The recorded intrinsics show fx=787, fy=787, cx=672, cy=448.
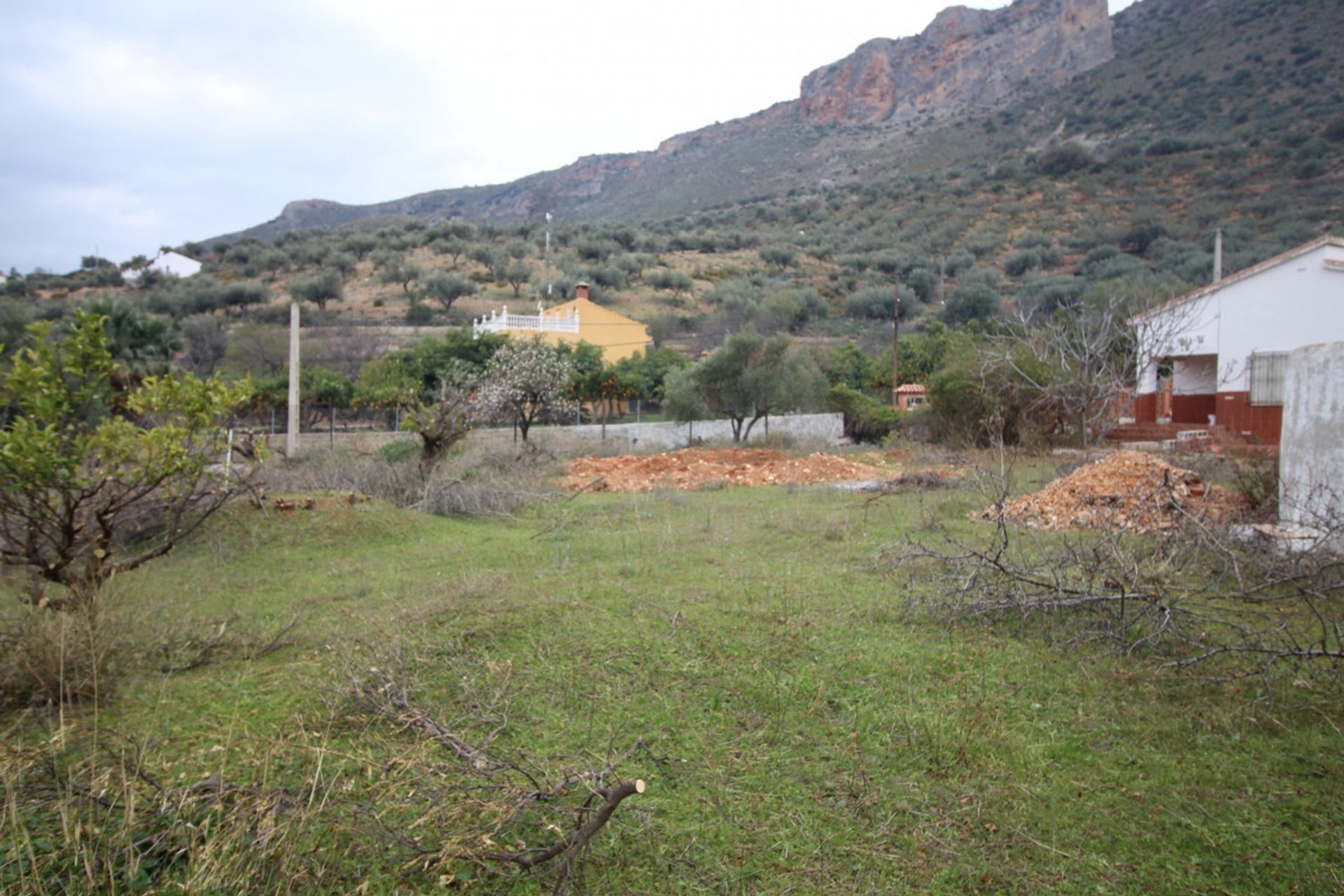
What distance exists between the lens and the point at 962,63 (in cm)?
7350

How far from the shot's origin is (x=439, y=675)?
4.45 metres

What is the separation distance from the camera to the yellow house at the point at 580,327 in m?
31.8

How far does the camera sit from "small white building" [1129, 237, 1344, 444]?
1730 centimetres

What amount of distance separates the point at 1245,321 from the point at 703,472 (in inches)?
536

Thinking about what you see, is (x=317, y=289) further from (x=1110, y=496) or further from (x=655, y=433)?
(x=1110, y=496)

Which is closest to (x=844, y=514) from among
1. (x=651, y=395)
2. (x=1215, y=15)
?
(x=651, y=395)

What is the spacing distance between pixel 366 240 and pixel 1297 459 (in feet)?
167

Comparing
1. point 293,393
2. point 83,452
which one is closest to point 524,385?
point 293,393

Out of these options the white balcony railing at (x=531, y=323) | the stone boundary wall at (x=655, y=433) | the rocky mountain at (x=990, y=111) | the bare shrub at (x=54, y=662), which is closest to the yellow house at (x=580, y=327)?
the white balcony railing at (x=531, y=323)

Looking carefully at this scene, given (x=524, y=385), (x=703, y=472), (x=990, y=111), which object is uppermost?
(x=990, y=111)

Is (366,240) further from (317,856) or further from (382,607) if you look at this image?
(317,856)

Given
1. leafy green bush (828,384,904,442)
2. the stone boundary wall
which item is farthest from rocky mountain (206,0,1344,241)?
the stone boundary wall

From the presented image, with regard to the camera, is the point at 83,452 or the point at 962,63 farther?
the point at 962,63

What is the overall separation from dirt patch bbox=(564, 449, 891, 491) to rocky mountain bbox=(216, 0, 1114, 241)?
4966cm
